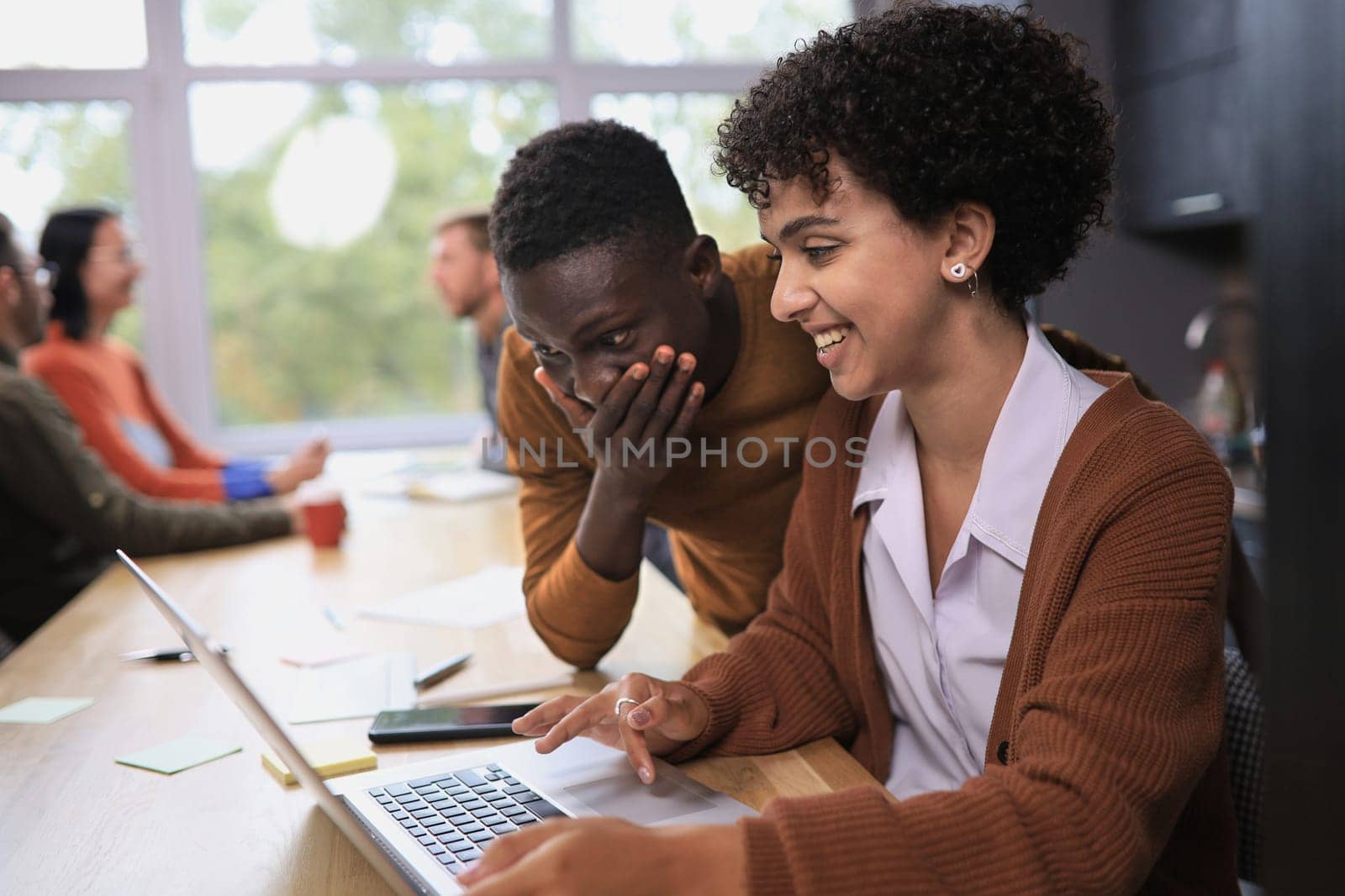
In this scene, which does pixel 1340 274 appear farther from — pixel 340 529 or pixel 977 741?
pixel 340 529

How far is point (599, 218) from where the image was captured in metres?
1.35

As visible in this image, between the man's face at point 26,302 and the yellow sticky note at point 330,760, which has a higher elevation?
the man's face at point 26,302

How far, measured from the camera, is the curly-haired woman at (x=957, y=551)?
2.64 feet

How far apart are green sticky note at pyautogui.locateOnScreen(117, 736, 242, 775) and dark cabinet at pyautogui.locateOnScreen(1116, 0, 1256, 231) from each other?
115 inches

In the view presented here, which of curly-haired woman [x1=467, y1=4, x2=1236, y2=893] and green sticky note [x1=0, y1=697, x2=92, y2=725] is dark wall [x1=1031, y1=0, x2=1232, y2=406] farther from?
green sticky note [x1=0, y1=697, x2=92, y2=725]

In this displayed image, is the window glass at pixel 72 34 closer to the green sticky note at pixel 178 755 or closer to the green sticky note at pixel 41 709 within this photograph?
the green sticky note at pixel 41 709

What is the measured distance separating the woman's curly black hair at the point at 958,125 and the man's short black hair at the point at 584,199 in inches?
8.3

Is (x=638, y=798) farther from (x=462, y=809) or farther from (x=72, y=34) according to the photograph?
(x=72, y=34)

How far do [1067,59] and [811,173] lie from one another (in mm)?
Result: 278

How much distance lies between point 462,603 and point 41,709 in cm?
64

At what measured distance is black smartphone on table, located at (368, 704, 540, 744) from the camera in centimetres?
125

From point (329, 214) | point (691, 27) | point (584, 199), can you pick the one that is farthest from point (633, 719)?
point (691, 27)

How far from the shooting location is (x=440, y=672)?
1.51m

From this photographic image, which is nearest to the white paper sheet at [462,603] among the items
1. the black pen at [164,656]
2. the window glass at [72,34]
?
the black pen at [164,656]
